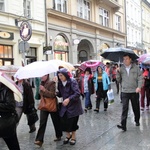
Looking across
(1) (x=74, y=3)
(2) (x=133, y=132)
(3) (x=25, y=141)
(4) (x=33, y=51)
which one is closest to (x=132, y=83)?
(2) (x=133, y=132)

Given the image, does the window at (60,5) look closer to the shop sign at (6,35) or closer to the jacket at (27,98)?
the shop sign at (6,35)

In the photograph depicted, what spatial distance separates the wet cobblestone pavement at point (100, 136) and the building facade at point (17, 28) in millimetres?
8853

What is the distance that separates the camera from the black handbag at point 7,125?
14.3 feet

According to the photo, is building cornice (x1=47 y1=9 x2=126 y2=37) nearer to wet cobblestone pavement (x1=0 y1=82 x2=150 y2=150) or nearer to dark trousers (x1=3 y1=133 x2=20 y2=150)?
wet cobblestone pavement (x1=0 y1=82 x2=150 y2=150)

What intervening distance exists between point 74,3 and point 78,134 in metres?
20.4

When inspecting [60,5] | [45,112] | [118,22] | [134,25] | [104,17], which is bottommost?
[45,112]

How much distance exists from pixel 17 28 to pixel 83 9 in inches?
421

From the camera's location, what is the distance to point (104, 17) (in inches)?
1330

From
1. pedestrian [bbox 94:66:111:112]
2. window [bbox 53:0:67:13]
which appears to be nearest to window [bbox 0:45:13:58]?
window [bbox 53:0:67:13]

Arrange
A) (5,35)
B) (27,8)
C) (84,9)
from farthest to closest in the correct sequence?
1. (84,9)
2. (27,8)
3. (5,35)

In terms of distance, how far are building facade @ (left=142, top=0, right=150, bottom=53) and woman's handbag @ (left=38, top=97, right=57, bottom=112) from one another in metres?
46.4

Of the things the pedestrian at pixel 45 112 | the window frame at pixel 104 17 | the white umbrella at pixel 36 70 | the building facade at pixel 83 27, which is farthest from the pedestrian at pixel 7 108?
the window frame at pixel 104 17

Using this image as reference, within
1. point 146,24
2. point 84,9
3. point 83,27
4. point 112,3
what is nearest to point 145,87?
point 83,27

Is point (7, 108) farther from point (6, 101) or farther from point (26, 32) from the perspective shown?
point (26, 32)
